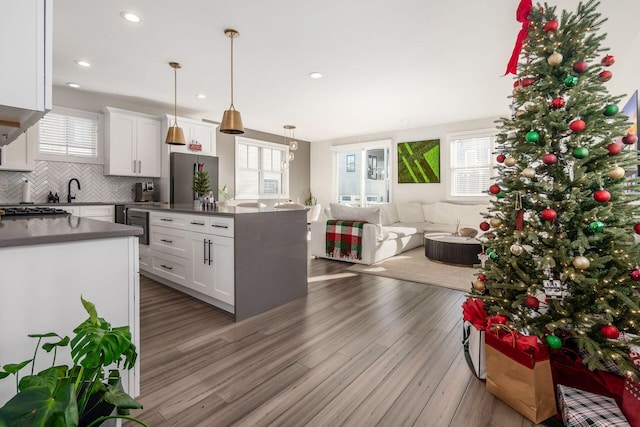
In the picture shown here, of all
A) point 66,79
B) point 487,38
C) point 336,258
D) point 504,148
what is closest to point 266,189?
point 336,258

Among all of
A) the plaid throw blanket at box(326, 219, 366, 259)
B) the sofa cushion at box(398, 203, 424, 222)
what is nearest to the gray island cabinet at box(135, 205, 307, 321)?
the plaid throw blanket at box(326, 219, 366, 259)

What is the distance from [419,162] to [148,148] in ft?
18.0

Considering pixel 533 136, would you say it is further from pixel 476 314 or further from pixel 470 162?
pixel 470 162

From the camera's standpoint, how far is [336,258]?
4.82m

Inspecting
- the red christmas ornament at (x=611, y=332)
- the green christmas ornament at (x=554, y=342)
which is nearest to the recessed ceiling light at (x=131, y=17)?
the green christmas ornament at (x=554, y=342)

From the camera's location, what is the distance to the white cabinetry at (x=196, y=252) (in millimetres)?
2580

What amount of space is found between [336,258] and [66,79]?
4.55m

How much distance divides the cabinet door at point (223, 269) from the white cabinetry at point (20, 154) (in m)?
3.29

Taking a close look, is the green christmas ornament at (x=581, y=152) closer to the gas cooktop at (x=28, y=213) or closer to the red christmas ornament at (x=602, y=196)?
the red christmas ornament at (x=602, y=196)

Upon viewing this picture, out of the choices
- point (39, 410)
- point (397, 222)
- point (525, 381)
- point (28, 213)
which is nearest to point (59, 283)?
point (39, 410)

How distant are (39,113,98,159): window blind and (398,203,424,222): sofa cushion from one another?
5781 mm

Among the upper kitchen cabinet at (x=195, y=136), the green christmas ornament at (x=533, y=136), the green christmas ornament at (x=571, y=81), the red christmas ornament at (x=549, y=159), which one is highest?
the upper kitchen cabinet at (x=195, y=136)

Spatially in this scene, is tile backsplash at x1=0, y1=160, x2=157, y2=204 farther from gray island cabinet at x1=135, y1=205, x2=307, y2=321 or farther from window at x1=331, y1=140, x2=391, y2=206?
window at x1=331, y1=140, x2=391, y2=206

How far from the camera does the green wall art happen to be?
269 inches
